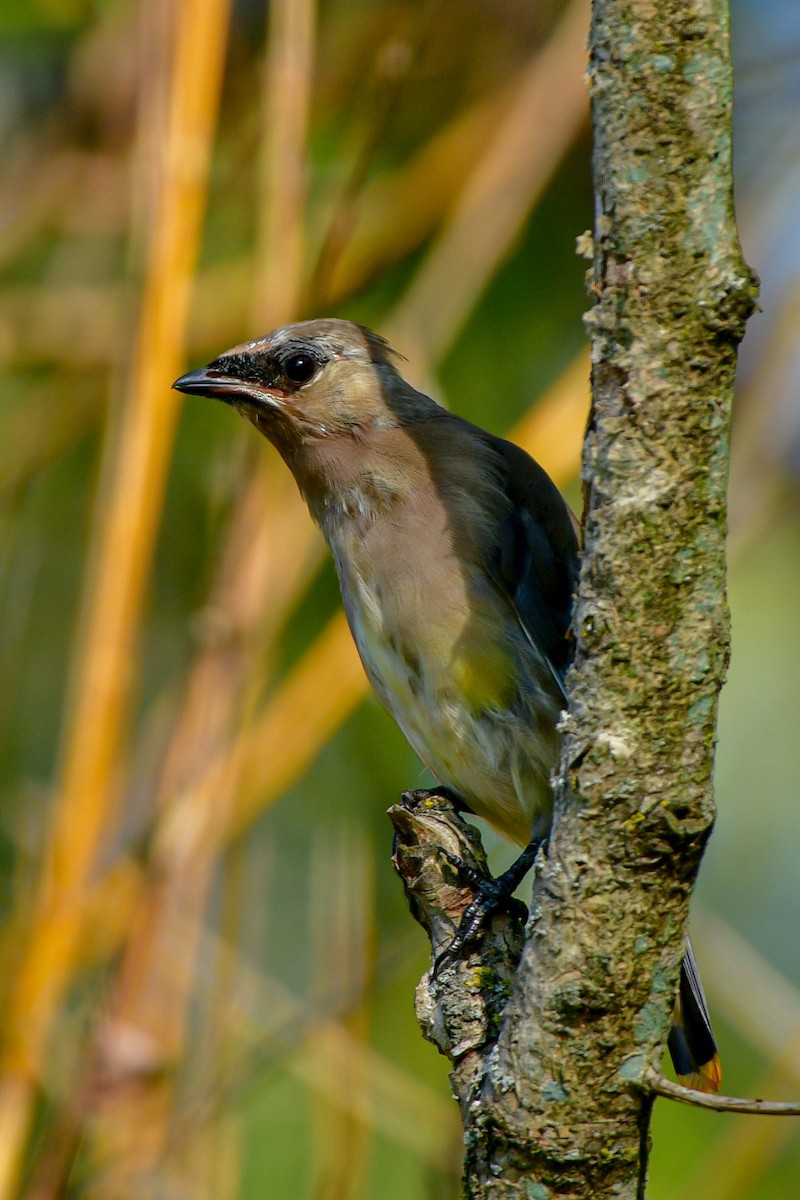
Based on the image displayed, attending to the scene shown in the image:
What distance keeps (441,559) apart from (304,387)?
74 cm

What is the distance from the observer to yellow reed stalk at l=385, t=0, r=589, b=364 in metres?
4.72

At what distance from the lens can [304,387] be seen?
407 cm

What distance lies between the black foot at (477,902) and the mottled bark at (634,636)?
43 centimetres

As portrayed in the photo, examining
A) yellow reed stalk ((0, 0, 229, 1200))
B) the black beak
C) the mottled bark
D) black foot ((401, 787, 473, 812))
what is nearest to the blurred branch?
the mottled bark

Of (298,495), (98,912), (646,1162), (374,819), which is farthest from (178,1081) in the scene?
(646,1162)

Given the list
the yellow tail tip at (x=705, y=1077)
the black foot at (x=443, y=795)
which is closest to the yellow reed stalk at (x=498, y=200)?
the black foot at (x=443, y=795)

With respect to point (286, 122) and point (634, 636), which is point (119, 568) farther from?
point (634, 636)

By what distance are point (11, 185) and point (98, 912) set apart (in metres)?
3.28

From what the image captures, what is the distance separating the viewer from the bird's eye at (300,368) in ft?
13.4

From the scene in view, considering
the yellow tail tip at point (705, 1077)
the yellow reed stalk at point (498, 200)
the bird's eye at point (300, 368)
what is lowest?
the yellow tail tip at point (705, 1077)

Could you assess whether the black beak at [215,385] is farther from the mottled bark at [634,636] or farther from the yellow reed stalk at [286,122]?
the mottled bark at [634,636]

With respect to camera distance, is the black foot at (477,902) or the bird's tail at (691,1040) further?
the bird's tail at (691,1040)

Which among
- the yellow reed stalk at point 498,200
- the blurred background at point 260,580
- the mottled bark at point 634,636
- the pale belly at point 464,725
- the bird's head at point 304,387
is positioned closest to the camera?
the mottled bark at point 634,636

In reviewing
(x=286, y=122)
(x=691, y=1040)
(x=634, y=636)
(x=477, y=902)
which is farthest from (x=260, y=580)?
(x=634, y=636)
